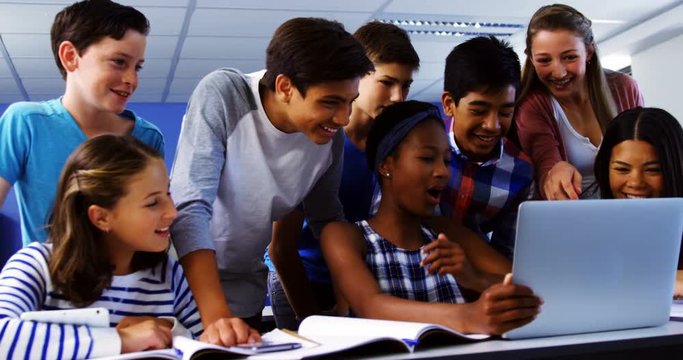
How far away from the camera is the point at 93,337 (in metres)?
0.91

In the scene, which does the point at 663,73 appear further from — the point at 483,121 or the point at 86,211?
the point at 86,211

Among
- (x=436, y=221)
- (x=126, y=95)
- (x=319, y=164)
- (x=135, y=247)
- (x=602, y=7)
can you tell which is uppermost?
(x=602, y=7)

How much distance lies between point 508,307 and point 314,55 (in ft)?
2.09

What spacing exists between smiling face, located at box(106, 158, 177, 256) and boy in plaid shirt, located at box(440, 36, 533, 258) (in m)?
0.65

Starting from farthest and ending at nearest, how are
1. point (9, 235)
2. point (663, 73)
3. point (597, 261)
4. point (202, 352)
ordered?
point (663, 73)
point (9, 235)
point (597, 261)
point (202, 352)

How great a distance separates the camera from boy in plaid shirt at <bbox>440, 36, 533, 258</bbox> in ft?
5.25

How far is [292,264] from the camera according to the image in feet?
5.39

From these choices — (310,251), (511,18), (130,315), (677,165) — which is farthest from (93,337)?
(511,18)

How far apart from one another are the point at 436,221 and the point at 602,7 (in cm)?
431

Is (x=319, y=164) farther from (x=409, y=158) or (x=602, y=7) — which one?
(x=602, y=7)

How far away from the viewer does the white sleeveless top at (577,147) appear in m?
1.81

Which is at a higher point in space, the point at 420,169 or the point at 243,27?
the point at 243,27

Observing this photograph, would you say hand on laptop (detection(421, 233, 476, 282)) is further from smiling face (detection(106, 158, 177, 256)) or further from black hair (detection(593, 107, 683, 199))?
black hair (detection(593, 107, 683, 199))

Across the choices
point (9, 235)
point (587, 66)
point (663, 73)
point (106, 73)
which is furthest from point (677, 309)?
point (9, 235)
